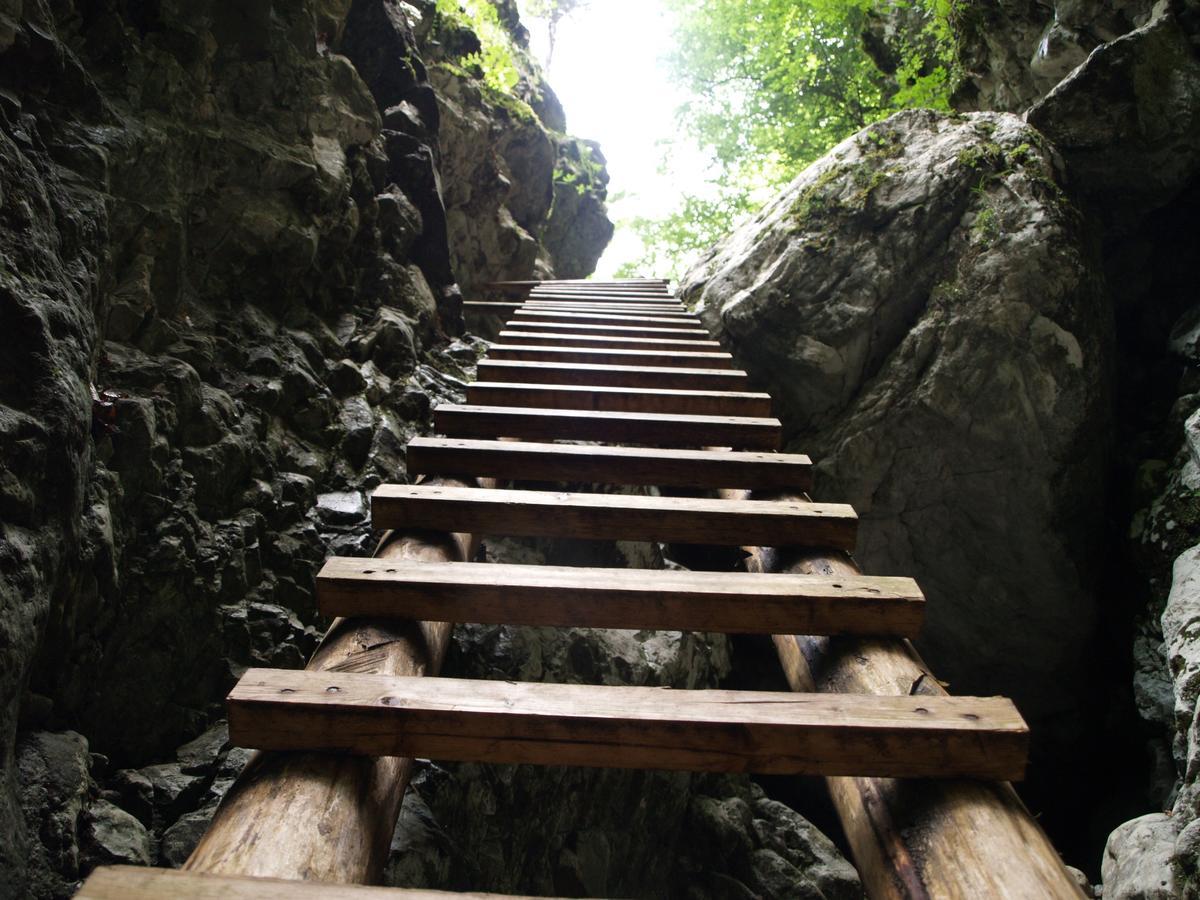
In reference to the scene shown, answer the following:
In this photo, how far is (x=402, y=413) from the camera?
16.6 ft

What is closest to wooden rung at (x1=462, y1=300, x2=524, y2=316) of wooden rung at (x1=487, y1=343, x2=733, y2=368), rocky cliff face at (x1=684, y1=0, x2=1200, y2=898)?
rocky cliff face at (x1=684, y1=0, x2=1200, y2=898)

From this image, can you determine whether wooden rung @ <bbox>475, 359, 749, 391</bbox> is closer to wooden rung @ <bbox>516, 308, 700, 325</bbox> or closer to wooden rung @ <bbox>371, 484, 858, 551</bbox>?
wooden rung @ <bbox>516, 308, 700, 325</bbox>

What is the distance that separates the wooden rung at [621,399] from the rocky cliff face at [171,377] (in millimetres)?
977

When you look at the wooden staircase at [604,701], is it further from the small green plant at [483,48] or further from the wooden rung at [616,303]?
the small green plant at [483,48]

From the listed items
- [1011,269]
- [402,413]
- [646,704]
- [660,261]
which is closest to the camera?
[646,704]

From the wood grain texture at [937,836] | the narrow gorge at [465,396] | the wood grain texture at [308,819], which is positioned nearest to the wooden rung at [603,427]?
the narrow gorge at [465,396]

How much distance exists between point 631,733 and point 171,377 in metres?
3.09

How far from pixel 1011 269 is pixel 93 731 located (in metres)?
6.11

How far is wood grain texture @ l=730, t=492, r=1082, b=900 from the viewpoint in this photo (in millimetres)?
1384

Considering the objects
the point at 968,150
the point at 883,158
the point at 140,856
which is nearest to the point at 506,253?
the point at 883,158

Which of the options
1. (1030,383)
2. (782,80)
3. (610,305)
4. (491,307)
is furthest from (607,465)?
(782,80)

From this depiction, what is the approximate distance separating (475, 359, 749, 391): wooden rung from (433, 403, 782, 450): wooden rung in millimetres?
784

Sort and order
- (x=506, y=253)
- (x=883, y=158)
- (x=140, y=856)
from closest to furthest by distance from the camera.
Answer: (x=140, y=856) → (x=883, y=158) → (x=506, y=253)

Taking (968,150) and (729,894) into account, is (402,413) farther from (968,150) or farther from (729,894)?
(968,150)
